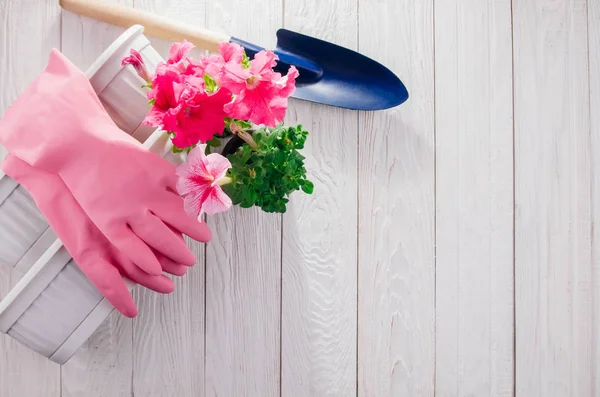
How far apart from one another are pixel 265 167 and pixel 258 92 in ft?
0.41

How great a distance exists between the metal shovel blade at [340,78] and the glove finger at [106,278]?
1.44 feet

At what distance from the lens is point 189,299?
875 millimetres

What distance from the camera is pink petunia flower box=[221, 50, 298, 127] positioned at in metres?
0.56

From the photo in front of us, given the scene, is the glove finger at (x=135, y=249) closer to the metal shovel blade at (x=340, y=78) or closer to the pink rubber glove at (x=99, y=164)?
the pink rubber glove at (x=99, y=164)

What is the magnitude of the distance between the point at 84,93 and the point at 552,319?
97 centimetres

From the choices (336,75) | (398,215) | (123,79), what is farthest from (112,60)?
(398,215)

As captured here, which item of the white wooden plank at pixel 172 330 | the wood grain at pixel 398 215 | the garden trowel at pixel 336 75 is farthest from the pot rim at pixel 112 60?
the wood grain at pixel 398 215

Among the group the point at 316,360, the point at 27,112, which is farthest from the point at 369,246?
the point at 27,112

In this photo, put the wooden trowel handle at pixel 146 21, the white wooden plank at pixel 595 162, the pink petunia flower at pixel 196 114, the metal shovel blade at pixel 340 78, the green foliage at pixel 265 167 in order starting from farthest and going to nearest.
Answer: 1. the white wooden plank at pixel 595 162
2. the metal shovel blade at pixel 340 78
3. the wooden trowel handle at pixel 146 21
4. the green foliage at pixel 265 167
5. the pink petunia flower at pixel 196 114

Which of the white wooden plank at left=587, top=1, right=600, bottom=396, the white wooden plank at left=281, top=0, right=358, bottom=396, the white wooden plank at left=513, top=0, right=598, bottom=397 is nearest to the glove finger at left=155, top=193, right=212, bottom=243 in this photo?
the white wooden plank at left=281, top=0, right=358, bottom=396

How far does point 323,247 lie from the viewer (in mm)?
913

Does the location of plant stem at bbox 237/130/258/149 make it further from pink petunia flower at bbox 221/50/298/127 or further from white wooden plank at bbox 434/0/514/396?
white wooden plank at bbox 434/0/514/396

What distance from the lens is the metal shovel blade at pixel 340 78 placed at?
89 centimetres

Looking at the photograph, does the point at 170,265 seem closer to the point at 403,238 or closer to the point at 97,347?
the point at 97,347
